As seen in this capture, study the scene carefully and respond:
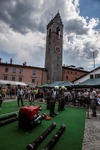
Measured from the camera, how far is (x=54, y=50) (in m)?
55.1

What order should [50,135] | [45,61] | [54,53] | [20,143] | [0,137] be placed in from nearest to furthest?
1. [20,143]
2. [0,137]
3. [50,135]
4. [54,53]
5. [45,61]

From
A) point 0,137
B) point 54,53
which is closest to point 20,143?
point 0,137

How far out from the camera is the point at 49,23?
62.2 meters

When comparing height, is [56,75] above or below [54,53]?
below

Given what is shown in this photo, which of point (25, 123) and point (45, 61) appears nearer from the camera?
point (25, 123)

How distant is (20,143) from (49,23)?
62667mm

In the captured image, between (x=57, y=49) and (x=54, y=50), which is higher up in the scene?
(x=57, y=49)

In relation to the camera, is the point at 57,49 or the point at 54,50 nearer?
the point at 54,50

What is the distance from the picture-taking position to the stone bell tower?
176 feet

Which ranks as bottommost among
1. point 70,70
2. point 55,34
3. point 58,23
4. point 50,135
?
point 50,135

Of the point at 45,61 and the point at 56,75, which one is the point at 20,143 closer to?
the point at 56,75

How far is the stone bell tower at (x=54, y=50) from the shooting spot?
5355cm

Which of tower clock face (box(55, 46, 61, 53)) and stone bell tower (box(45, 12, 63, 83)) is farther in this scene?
tower clock face (box(55, 46, 61, 53))

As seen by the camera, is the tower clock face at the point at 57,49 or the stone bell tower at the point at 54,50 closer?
the stone bell tower at the point at 54,50
